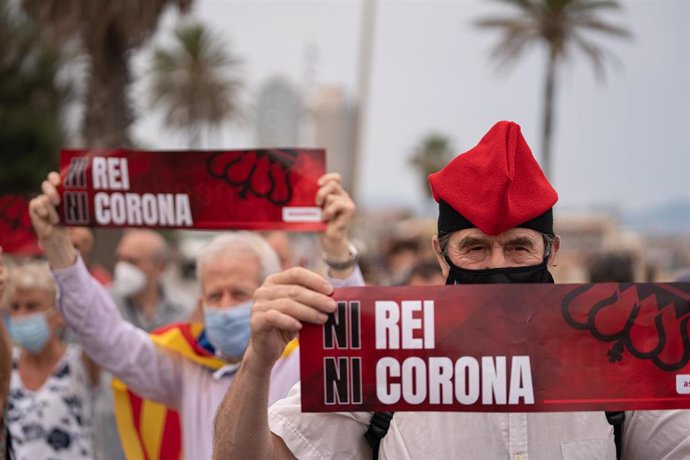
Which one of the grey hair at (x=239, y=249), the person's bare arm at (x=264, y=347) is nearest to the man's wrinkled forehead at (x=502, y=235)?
the person's bare arm at (x=264, y=347)

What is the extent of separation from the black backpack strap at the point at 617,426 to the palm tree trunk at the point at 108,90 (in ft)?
42.1

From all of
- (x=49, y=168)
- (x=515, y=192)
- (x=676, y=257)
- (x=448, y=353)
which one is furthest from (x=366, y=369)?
(x=676, y=257)

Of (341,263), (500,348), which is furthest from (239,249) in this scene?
(500,348)

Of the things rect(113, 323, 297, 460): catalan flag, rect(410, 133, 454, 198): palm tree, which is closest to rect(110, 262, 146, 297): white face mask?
rect(113, 323, 297, 460): catalan flag

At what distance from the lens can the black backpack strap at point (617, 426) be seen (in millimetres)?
1983

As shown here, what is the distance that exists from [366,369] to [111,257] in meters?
12.0

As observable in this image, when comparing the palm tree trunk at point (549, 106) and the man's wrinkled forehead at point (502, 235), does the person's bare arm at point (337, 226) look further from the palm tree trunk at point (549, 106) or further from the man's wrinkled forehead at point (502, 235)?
the palm tree trunk at point (549, 106)

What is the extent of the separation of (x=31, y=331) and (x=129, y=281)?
6.23 feet

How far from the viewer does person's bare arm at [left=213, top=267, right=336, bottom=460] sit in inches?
71.1

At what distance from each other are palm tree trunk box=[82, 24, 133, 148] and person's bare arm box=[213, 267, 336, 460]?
12.7 m

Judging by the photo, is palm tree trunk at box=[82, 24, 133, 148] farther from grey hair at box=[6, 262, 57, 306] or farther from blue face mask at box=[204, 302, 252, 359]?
blue face mask at box=[204, 302, 252, 359]

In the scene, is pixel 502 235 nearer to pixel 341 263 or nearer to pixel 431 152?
pixel 341 263

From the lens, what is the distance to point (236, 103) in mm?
41656

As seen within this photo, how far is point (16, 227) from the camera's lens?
401 cm
